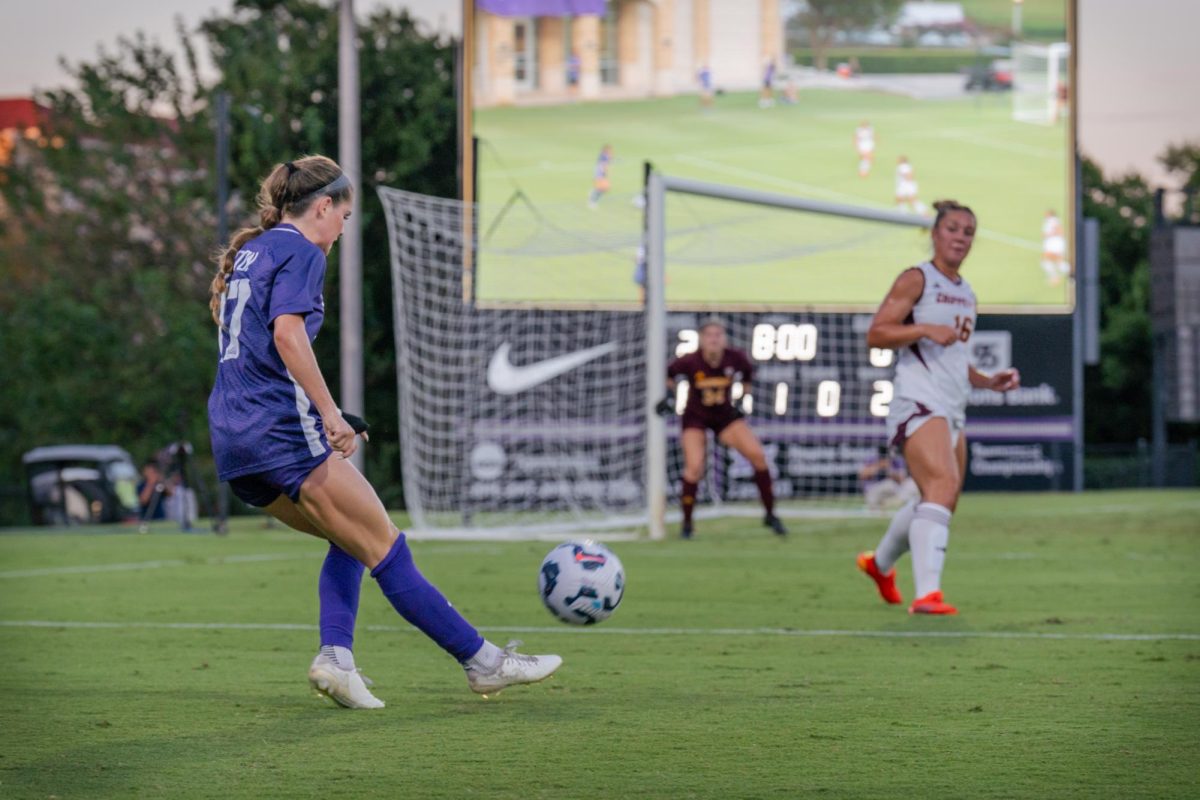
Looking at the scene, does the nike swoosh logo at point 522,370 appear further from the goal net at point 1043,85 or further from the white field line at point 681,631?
the white field line at point 681,631

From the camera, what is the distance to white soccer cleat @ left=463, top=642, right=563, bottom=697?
6035 mm

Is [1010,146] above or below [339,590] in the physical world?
above

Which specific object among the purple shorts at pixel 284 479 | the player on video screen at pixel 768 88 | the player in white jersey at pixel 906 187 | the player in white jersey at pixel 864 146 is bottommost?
the purple shorts at pixel 284 479

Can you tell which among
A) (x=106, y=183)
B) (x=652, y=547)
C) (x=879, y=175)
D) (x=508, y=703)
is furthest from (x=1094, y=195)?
(x=508, y=703)

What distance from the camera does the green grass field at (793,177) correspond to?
2283cm

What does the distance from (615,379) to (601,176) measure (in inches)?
103

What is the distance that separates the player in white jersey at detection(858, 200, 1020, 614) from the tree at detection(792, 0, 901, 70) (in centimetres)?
1560

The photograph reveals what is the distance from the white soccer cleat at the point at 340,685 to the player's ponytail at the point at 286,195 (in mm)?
1185

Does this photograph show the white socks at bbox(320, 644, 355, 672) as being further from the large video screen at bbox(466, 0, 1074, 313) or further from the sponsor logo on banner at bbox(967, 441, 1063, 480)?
the sponsor logo on banner at bbox(967, 441, 1063, 480)

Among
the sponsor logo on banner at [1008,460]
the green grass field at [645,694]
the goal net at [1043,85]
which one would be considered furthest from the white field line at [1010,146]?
the green grass field at [645,694]

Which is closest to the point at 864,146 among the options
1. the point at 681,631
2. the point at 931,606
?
the point at 931,606

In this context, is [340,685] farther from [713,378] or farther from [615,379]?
[615,379]

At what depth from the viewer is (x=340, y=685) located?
5.95m

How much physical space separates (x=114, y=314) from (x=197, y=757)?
3369 cm
